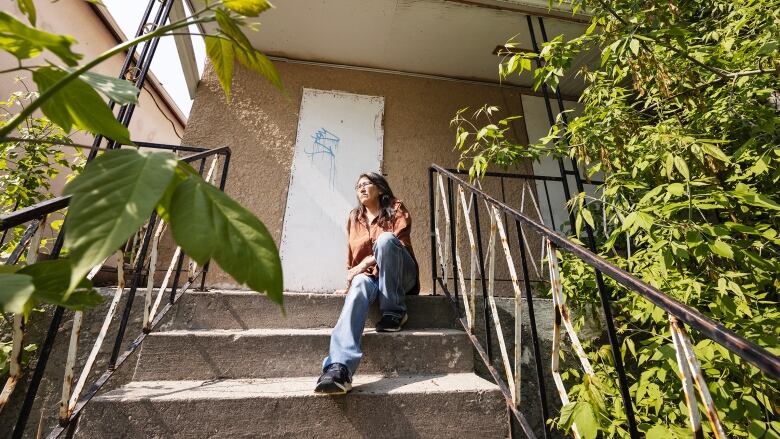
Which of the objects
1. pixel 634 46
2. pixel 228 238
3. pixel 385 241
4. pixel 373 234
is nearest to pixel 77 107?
pixel 228 238

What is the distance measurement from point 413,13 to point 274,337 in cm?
328

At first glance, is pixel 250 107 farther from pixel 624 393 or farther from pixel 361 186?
pixel 624 393

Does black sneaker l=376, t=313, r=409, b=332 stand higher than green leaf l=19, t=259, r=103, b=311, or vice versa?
green leaf l=19, t=259, r=103, b=311

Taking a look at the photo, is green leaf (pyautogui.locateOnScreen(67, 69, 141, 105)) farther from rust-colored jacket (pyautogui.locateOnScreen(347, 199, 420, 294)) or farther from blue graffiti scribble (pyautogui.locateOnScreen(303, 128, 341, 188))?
blue graffiti scribble (pyautogui.locateOnScreen(303, 128, 341, 188))

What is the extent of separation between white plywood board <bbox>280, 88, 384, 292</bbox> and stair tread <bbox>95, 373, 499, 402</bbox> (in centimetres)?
173

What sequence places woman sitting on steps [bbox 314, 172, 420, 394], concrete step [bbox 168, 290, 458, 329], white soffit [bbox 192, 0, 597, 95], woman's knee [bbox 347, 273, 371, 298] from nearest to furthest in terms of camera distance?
woman sitting on steps [bbox 314, 172, 420, 394]
woman's knee [bbox 347, 273, 371, 298]
concrete step [bbox 168, 290, 458, 329]
white soffit [bbox 192, 0, 597, 95]

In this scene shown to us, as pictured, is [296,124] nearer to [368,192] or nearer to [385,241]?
[368,192]

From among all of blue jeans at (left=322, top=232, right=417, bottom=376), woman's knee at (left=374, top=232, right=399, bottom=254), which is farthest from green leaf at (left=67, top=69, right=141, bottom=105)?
woman's knee at (left=374, top=232, right=399, bottom=254)

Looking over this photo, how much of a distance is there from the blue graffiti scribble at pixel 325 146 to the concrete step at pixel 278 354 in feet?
7.40

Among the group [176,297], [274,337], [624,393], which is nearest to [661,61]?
[624,393]

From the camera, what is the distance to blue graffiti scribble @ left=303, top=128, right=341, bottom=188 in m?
3.90

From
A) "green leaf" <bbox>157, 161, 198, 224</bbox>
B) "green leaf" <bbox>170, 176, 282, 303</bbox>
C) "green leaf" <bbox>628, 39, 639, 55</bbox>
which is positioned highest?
"green leaf" <bbox>628, 39, 639, 55</bbox>

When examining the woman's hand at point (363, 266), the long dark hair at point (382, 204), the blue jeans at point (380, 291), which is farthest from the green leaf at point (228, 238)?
the long dark hair at point (382, 204)

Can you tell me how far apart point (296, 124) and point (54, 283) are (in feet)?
12.5
